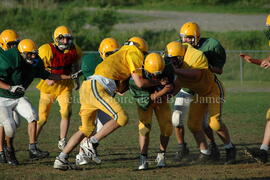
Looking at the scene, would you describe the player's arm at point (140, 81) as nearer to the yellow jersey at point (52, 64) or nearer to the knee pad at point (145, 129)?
the knee pad at point (145, 129)

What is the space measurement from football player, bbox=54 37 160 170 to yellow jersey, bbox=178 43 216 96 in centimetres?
68

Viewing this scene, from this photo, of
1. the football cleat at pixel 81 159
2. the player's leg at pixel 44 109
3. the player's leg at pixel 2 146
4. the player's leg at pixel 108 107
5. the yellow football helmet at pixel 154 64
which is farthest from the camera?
the player's leg at pixel 44 109

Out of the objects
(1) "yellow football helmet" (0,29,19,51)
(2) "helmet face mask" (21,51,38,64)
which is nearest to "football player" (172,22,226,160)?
(2) "helmet face mask" (21,51,38,64)

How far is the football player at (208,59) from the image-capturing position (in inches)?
372

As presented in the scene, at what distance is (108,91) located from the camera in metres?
8.21

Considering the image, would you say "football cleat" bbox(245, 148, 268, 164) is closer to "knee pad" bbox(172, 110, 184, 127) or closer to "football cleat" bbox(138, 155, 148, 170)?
"knee pad" bbox(172, 110, 184, 127)

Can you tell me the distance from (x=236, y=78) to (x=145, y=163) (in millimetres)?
13460

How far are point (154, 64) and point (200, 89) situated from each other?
136cm

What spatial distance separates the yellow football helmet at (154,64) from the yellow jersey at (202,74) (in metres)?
0.74

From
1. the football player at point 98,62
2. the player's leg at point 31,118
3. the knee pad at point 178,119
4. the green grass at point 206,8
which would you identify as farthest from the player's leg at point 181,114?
the green grass at point 206,8

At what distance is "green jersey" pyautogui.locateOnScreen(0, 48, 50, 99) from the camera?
A: 8.77m

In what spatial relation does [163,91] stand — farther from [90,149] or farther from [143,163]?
[90,149]

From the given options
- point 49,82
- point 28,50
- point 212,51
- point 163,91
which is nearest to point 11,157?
point 28,50

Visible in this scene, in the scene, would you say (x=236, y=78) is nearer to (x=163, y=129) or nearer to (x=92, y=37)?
(x=92, y=37)
